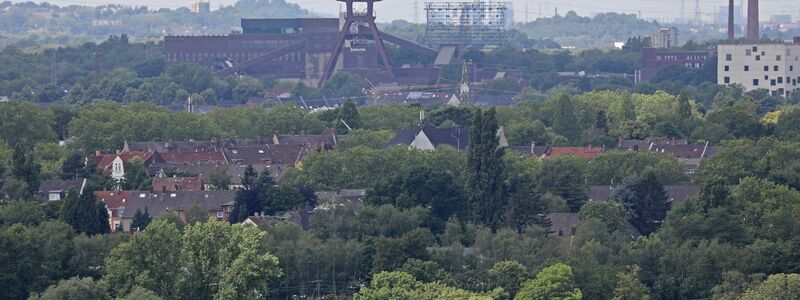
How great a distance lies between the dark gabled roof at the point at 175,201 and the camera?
67.8 meters

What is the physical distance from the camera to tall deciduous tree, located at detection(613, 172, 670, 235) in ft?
208

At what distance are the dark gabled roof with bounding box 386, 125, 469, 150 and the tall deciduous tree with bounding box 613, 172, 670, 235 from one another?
19.3 metres

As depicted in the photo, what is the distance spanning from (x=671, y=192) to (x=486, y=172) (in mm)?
5672

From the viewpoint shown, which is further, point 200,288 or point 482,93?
point 482,93

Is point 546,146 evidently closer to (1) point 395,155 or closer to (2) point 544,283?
(1) point 395,155

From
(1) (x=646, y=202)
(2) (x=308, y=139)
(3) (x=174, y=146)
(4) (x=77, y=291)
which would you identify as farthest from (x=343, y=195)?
(2) (x=308, y=139)

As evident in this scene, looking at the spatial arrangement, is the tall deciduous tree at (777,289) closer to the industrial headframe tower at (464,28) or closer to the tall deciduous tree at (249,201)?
the tall deciduous tree at (249,201)

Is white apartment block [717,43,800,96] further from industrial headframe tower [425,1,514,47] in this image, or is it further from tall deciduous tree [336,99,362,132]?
industrial headframe tower [425,1,514,47]

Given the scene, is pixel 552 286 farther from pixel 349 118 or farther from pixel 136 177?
pixel 349 118

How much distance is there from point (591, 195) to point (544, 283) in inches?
768

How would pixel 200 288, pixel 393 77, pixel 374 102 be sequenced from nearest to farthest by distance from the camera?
pixel 200 288 < pixel 374 102 < pixel 393 77

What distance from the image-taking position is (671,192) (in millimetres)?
68812

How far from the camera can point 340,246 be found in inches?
2191

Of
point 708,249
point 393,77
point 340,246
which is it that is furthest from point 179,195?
point 393,77
